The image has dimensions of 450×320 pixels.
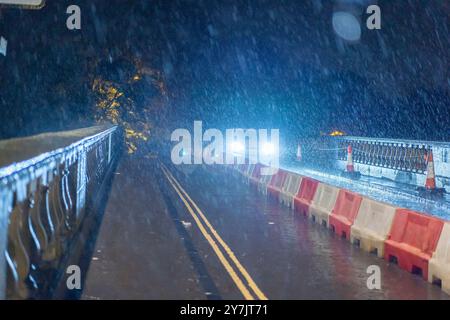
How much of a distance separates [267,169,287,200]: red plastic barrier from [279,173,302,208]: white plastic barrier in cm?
46

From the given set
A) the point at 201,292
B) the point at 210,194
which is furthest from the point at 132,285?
the point at 210,194

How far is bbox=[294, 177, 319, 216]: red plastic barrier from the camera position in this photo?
55.7ft

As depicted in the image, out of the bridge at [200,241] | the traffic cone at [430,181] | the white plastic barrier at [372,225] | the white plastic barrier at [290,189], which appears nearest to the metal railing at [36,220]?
the bridge at [200,241]

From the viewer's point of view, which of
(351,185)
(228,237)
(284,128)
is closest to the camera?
(228,237)

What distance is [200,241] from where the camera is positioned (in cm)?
1252

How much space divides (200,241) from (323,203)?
4.25 m

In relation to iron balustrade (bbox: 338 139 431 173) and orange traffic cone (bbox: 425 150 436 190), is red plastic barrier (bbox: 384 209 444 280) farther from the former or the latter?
iron balustrade (bbox: 338 139 431 173)

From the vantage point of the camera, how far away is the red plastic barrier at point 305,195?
16984 mm

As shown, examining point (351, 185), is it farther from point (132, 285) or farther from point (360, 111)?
point (360, 111)

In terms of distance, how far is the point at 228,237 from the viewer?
13109mm

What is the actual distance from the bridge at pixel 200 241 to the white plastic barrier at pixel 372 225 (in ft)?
0.09

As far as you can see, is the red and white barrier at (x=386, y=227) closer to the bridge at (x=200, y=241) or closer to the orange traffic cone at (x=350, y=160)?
the bridge at (x=200, y=241)

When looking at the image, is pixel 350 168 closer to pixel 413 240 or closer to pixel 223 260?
pixel 413 240
